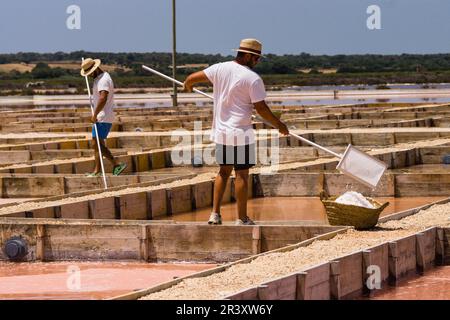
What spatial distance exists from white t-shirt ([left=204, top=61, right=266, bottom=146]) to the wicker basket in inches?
36.9

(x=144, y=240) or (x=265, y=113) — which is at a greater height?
(x=265, y=113)

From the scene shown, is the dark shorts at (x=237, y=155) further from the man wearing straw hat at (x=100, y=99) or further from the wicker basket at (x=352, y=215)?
the man wearing straw hat at (x=100, y=99)

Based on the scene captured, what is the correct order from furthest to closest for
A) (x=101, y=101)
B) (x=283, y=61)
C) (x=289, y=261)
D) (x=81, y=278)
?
(x=283, y=61), (x=101, y=101), (x=81, y=278), (x=289, y=261)

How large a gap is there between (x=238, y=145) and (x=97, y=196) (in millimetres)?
2941

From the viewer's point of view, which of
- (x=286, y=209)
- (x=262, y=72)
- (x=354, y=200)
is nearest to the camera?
(x=354, y=200)

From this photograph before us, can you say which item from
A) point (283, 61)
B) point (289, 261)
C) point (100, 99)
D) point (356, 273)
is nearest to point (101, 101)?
point (100, 99)

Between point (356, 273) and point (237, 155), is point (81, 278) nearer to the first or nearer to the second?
point (237, 155)

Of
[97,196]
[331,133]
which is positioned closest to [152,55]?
[331,133]

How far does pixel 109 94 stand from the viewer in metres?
14.9

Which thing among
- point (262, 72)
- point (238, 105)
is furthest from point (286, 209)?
point (262, 72)

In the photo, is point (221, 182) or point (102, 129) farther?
point (102, 129)

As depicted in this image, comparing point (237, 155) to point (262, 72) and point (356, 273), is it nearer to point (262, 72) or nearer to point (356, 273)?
point (356, 273)

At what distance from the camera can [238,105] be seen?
35.6 feet

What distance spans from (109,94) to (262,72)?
9491 cm
